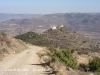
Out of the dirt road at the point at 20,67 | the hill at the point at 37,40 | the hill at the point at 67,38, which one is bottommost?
the hill at the point at 67,38

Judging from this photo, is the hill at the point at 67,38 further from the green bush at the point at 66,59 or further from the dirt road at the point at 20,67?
the dirt road at the point at 20,67

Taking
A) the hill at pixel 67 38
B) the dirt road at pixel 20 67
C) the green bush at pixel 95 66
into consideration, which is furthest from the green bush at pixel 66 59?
the hill at pixel 67 38

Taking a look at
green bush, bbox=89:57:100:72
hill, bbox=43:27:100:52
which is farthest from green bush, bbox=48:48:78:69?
hill, bbox=43:27:100:52

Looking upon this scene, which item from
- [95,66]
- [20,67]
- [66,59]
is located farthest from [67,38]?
[20,67]

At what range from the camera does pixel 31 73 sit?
1702 cm

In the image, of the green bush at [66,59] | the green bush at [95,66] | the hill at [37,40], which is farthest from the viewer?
the hill at [37,40]

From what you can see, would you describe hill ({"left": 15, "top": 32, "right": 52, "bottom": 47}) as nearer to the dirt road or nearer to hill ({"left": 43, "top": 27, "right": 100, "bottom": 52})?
hill ({"left": 43, "top": 27, "right": 100, "bottom": 52})

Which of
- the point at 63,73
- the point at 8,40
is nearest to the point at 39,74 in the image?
the point at 63,73

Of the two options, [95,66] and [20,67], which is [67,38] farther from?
[20,67]

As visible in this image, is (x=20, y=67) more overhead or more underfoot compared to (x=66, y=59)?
more underfoot

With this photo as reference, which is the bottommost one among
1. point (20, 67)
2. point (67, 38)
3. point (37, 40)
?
point (67, 38)

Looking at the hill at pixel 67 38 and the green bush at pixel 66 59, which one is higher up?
the green bush at pixel 66 59

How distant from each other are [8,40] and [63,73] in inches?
816

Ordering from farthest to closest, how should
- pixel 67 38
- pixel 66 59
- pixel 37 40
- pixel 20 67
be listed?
1. pixel 67 38
2. pixel 37 40
3. pixel 66 59
4. pixel 20 67
